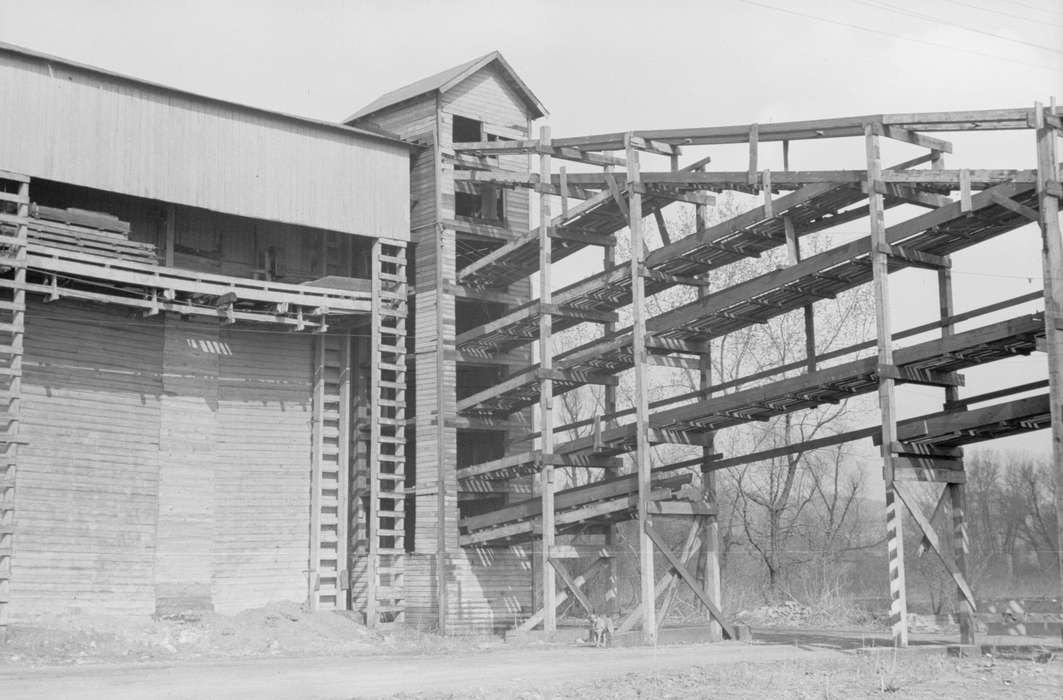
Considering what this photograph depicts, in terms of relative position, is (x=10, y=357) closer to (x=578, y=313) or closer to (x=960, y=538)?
(x=578, y=313)

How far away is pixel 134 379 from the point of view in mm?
31109

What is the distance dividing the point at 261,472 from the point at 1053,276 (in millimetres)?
20560

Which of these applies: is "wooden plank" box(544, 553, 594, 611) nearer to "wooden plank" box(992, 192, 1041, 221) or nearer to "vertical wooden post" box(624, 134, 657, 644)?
"vertical wooden post" box(624, 134, 657, 644)

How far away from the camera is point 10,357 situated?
27703 mm

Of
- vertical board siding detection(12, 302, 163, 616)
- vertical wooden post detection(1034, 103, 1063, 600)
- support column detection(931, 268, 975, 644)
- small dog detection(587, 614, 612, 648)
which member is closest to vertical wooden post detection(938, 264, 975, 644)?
support column detection(931, 268, 975, 644)

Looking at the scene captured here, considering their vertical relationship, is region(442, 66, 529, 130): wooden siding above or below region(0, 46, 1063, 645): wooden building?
above

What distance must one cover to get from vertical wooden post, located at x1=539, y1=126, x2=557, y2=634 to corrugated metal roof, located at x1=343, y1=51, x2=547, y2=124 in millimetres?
5520

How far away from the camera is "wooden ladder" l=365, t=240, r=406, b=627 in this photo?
32.4 m

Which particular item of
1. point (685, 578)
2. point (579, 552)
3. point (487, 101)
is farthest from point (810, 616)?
point (487, 101)

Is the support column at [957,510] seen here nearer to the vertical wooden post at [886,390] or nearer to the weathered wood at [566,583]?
the vertical wooden post at [886,390]

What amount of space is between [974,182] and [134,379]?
66.5 ft

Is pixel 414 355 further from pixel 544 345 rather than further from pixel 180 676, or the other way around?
pixel 180 676

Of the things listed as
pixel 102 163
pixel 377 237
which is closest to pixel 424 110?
pixel 377 237

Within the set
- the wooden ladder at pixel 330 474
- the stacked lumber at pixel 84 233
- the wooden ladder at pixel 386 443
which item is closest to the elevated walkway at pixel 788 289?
the wooden ladder at pixel 386 443
